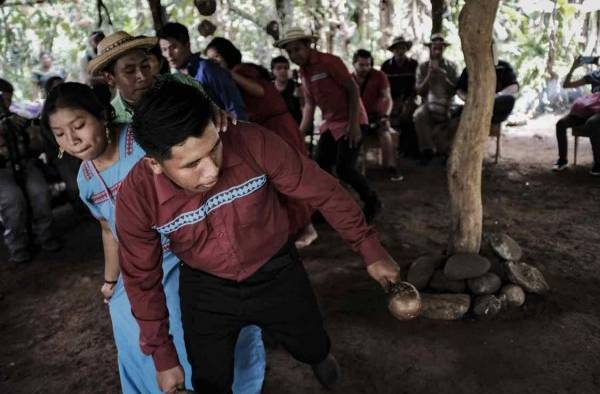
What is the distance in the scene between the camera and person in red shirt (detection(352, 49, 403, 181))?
6.50 m

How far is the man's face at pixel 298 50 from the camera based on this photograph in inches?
165

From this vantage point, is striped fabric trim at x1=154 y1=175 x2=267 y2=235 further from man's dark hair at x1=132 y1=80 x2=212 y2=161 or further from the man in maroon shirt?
man's dark hair at x1=132 y1=80 x2=212 y2=161

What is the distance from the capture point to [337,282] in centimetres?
392

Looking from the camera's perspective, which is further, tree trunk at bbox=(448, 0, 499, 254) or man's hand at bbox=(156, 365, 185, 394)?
tree trunk at bbox=(448, 0, 499, 254)

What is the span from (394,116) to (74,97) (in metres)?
6.73

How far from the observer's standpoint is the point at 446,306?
10.7ft

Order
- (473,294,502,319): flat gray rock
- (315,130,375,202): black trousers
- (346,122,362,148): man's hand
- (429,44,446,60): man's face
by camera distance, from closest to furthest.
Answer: (473,294,502,319): flat gray rock < (346,122,362,148): man's hand < (315,130,375,202): black trousers < (429,44,446,60): man's face

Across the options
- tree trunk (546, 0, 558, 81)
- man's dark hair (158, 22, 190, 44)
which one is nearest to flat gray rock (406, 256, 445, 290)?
man's dark hair (158, 22, 190, 44)

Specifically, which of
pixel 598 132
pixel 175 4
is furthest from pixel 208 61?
pixel 175 4

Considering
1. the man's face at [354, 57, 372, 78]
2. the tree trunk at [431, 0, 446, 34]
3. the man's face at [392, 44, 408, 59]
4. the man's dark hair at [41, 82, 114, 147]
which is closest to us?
the man's dark hair at [41, 82, 114, 147]

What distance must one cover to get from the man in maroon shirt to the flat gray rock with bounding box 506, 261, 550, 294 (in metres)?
1.95

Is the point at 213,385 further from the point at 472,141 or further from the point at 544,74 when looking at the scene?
A: the point at 544,74

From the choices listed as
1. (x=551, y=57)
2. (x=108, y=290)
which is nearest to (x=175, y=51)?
(x=108, y=290)

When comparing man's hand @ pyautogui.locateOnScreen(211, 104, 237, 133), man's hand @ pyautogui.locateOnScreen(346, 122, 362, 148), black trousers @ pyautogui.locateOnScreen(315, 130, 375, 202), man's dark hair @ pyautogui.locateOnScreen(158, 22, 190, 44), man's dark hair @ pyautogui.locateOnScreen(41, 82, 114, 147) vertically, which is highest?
man's dark hair @ pyautogui.locateOnScreen(158, 22, 190, 44)
